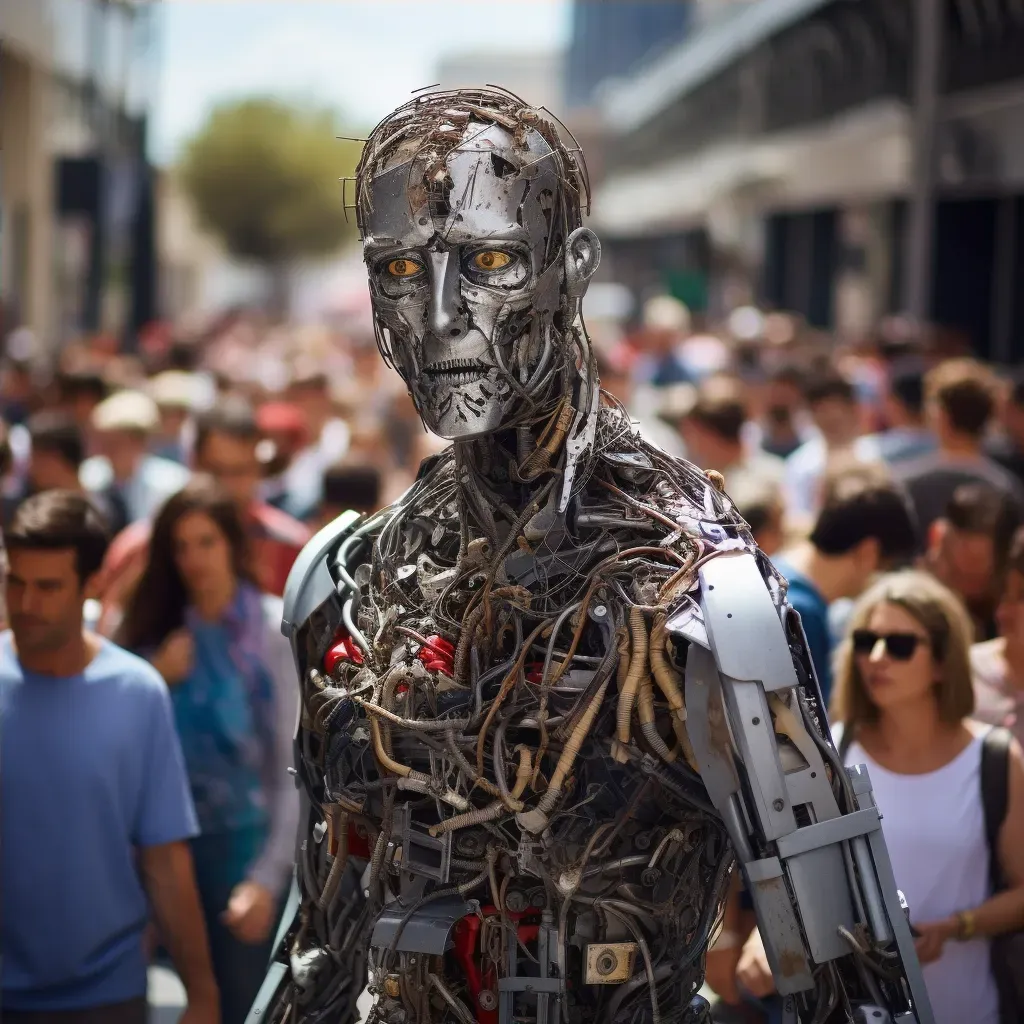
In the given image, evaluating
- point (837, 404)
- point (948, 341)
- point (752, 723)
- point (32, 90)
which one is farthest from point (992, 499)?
point (32, 90)

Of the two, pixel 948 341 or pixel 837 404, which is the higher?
pixel 948 341

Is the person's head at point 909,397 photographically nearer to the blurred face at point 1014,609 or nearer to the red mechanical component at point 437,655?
the blurred face at point 1014,609

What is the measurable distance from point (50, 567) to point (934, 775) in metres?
2.10

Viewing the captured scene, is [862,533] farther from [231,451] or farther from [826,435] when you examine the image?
[826,435]

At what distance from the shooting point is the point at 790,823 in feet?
8.44

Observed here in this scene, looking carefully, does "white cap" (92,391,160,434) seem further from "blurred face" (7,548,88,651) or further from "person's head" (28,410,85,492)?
"blurred face" (7,548,88,651)

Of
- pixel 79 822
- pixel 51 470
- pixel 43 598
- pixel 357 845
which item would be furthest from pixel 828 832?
pixel 51 470

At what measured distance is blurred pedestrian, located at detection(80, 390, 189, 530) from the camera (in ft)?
23.9

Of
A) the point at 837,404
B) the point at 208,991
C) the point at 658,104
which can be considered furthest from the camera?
the point at 658,104

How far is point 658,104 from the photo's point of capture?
42.9 m

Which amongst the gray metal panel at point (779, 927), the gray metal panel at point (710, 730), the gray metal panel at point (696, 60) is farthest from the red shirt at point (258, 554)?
the gray metal panel at point (696, 60)

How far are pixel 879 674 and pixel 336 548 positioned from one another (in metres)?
1.53

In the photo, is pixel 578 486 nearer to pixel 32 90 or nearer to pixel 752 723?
pixel 752 723

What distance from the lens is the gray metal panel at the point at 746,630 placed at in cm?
257
